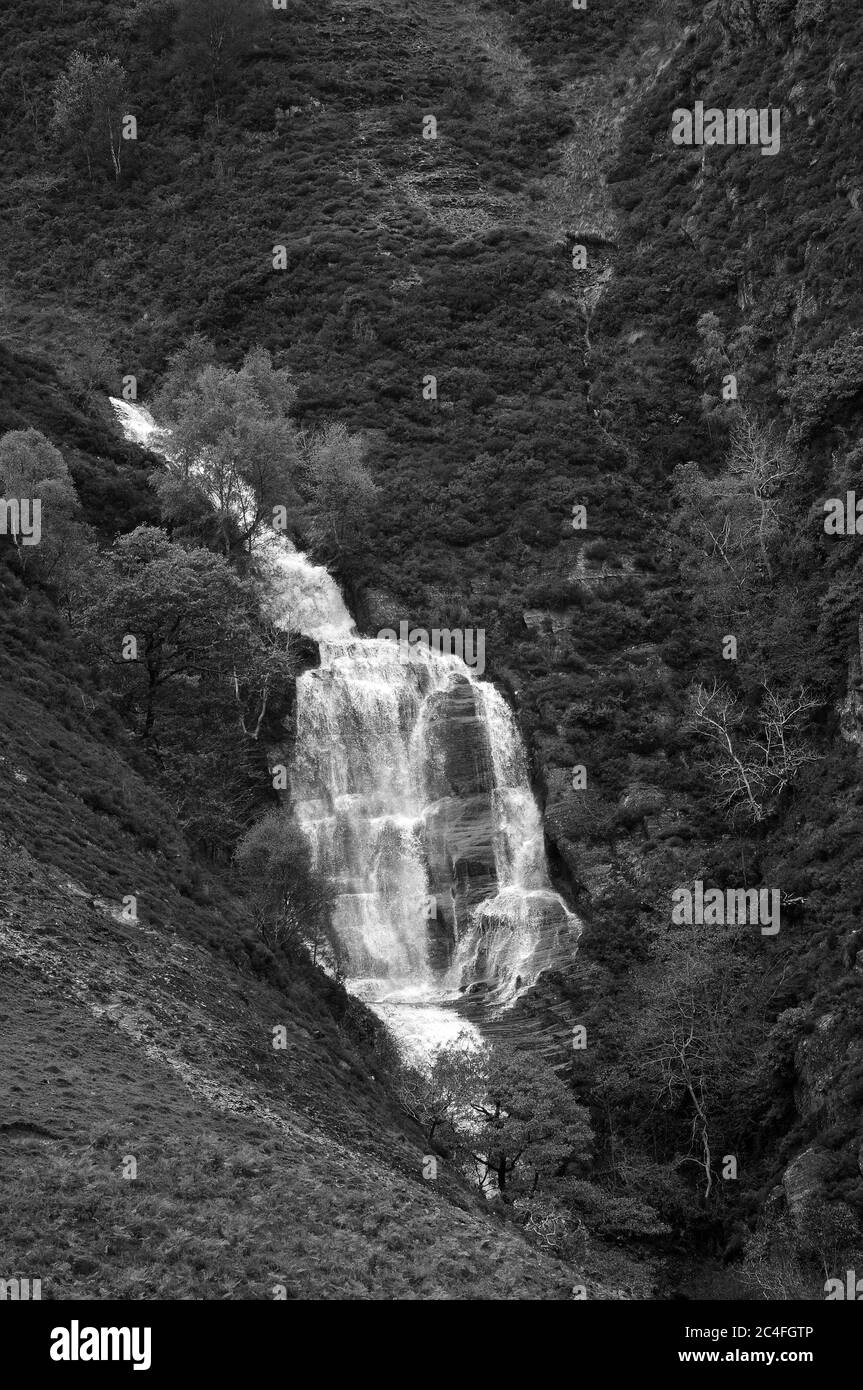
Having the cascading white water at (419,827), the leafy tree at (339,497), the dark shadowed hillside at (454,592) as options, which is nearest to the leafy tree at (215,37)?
the dark shadowed hillside at (454,592)

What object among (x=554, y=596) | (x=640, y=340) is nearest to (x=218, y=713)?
A: (x=554, y=596)

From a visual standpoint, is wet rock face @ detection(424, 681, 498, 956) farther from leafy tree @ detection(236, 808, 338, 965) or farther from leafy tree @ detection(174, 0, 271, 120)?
leafy tree @ detection(174, 0, 271, 120)

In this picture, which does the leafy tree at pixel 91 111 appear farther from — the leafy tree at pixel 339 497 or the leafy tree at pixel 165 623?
the leafy tree at pixel 165 623

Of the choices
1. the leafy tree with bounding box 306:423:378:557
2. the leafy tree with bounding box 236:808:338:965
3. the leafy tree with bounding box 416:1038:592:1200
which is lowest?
the leafy tree with bounding box 416:1038:592:1200

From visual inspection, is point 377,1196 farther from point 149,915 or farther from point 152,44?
point 152,44

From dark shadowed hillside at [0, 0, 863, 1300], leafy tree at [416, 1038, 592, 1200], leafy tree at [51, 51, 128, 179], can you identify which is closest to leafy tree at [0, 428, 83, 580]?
dark shadowed hillside at [0, 0, 863, 1300]

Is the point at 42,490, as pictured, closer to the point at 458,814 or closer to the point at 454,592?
the point at 458,814
